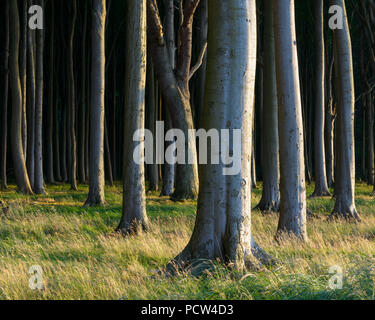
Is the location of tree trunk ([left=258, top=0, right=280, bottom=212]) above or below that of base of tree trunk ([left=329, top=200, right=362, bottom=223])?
above

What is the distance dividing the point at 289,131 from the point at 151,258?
3734 millimetres

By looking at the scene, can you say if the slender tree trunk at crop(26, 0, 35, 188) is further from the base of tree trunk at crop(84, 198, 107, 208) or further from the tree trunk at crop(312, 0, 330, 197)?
the tree trunk at crop(312, 0, 330, 197)

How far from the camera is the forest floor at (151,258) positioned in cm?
585

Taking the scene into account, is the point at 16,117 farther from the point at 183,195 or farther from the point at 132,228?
the point at 132,228

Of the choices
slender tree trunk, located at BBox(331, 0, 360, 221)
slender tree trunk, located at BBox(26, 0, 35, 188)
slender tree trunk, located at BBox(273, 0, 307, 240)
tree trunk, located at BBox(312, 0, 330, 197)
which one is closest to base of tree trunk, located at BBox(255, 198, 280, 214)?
slender tree trunk, located at BBox(331, 0, 360, 221)

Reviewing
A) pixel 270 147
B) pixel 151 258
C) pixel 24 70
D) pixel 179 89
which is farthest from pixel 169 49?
pixel 151 258

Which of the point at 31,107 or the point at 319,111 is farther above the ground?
the point at 31,107

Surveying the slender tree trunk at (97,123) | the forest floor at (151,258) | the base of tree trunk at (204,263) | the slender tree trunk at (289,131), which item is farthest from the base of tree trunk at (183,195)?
the base of tree trunk at (204,263)

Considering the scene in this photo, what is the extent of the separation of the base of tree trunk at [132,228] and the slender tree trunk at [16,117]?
29.9 feet

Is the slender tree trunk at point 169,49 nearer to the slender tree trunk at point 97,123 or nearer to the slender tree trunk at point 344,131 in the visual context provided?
the slender tree trunk at point 97,123

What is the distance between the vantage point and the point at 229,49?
23.1 feet

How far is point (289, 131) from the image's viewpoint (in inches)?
392

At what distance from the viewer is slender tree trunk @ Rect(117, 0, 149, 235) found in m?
10.9

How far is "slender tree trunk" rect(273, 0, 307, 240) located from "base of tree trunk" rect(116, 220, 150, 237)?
288 cm
